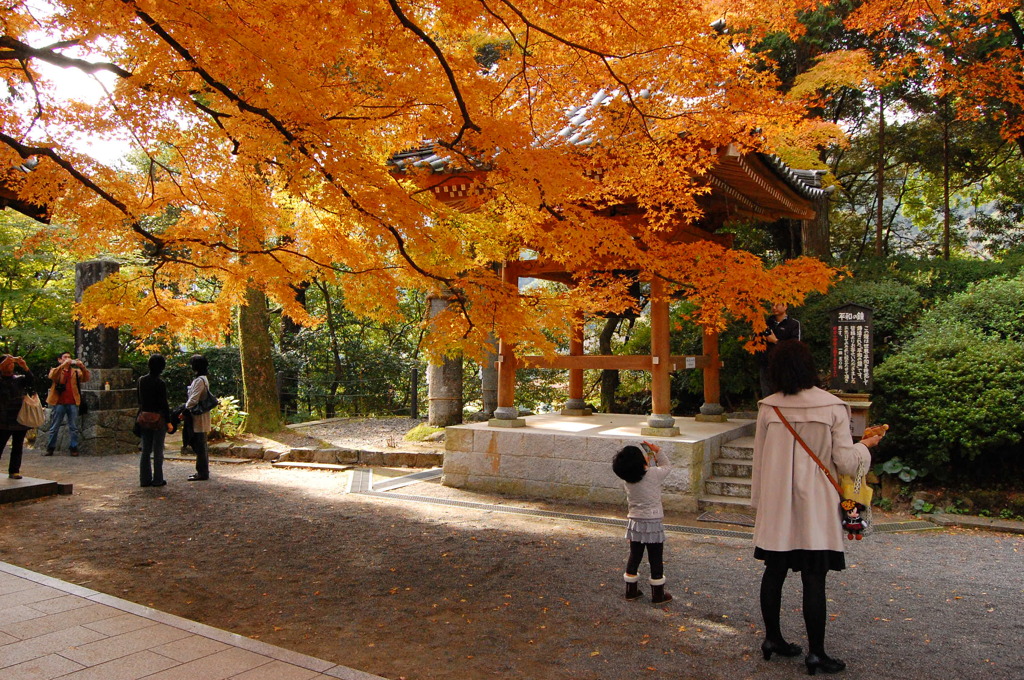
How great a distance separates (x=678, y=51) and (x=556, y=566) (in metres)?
4.76

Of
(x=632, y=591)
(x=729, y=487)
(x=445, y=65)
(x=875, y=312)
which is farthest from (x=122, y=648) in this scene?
(x=875, y=312)

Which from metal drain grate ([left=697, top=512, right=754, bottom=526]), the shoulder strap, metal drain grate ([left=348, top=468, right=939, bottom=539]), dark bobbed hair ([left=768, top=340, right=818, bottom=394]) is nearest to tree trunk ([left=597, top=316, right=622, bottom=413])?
metal drain grate ([left=348, top=468, right=939, bottom=539])

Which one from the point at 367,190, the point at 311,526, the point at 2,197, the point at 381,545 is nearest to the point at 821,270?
the point at 367,190

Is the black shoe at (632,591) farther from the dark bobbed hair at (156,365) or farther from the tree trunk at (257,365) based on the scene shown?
the tree trunk at (257,365)

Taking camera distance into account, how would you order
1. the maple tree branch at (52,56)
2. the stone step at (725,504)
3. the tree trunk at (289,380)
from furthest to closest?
the tree trunk at (289,380), the stone step at (725,504), the maple tree branch at (52,56)

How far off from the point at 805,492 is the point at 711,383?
6776mm

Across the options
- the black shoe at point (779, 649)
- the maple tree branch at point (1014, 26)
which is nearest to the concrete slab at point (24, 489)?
the black shoe at point (779, 649)

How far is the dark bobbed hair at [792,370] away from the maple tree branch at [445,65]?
3.08 meters

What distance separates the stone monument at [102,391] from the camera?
11.7m

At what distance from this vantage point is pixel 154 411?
8539 millimetres

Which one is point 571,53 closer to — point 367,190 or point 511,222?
point 511,222

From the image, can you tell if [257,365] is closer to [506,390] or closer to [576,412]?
[506,390]

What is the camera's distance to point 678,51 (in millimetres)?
6254

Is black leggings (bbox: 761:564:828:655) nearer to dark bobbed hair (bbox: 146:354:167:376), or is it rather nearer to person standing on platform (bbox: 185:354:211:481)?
dark bobbed hair (bbox: 146:354:167:376)
